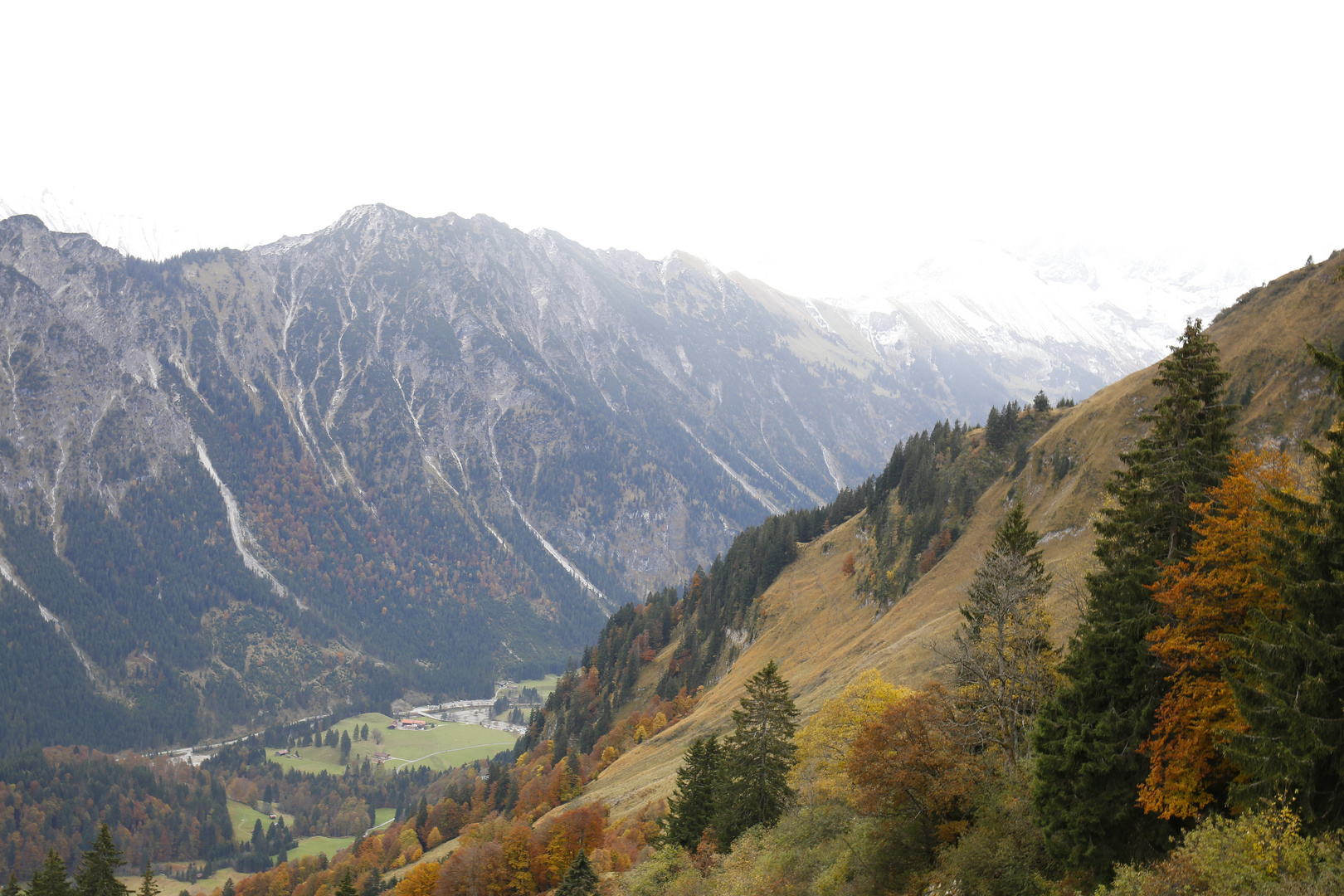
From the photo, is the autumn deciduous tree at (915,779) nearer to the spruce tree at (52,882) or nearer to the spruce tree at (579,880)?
the spruce tree at (579,880)

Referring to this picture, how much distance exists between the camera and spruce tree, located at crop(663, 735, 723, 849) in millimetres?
51938

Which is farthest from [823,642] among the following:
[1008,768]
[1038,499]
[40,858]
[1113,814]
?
[40,858]

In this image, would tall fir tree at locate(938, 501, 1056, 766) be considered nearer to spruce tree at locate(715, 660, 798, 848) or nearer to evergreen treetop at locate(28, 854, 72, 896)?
spruce tree at locate(715, 660, 798, 848)

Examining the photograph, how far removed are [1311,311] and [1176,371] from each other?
57.3 m

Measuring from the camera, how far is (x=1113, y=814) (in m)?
26.6

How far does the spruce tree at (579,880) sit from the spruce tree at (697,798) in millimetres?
5802

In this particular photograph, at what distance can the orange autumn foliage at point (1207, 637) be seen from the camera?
79.4ft

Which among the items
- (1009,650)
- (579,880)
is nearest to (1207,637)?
(1009,650)

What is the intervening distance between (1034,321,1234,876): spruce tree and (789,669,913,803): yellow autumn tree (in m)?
14.3

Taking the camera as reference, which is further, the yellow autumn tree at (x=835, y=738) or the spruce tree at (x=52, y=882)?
the spruce tree at (x=52, y=882)

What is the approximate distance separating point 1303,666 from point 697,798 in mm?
39872

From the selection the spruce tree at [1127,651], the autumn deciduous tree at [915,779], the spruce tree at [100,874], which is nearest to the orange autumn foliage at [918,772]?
the autumn deciduous tree at [915,779]

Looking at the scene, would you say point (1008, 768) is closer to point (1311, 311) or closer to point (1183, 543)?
point (1183, 543)

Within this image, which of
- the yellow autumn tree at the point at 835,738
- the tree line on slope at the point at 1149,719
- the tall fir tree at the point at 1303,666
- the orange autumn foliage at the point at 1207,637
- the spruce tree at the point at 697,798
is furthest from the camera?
the spruce tree at the point at 697,798
